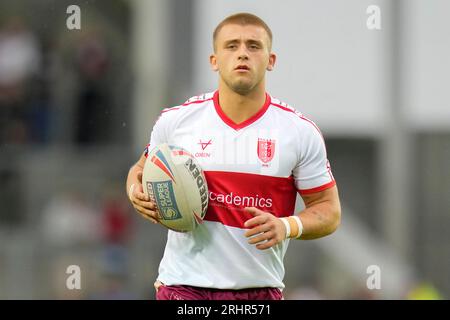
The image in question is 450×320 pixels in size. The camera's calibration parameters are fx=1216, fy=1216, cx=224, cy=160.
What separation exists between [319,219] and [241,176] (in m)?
0.53

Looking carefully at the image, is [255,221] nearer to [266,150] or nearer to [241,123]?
[266,150]

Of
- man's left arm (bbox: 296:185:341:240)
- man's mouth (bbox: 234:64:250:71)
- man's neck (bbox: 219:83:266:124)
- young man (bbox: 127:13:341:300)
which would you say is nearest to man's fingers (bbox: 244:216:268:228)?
young man (bbox: 127:13:341:300)

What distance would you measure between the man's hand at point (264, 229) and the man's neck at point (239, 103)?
684 mm

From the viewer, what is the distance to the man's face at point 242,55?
22.9 feet

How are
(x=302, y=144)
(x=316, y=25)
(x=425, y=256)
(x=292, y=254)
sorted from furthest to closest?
(x=425, y=256)
(x=316, y=25)
(x=292, y=254)
(x=302, y=144)

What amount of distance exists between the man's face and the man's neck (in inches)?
3.8

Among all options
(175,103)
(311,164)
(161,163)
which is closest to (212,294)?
(161,163)

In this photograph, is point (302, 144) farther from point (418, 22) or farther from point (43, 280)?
point (418, 22)

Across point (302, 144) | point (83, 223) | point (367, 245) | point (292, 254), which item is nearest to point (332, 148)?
point (367, 245)

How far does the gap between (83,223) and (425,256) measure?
686 centimetres

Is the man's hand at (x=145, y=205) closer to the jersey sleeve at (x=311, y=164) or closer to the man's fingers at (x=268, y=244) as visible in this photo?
the man's fingers at (x=268, y=244)

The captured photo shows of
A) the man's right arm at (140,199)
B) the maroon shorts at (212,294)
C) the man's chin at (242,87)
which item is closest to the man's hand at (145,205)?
the man's right arm at (140,199)

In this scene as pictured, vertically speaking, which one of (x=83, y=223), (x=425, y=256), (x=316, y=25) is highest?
(x=316, y=25)

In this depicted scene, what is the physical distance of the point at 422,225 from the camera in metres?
20.8
